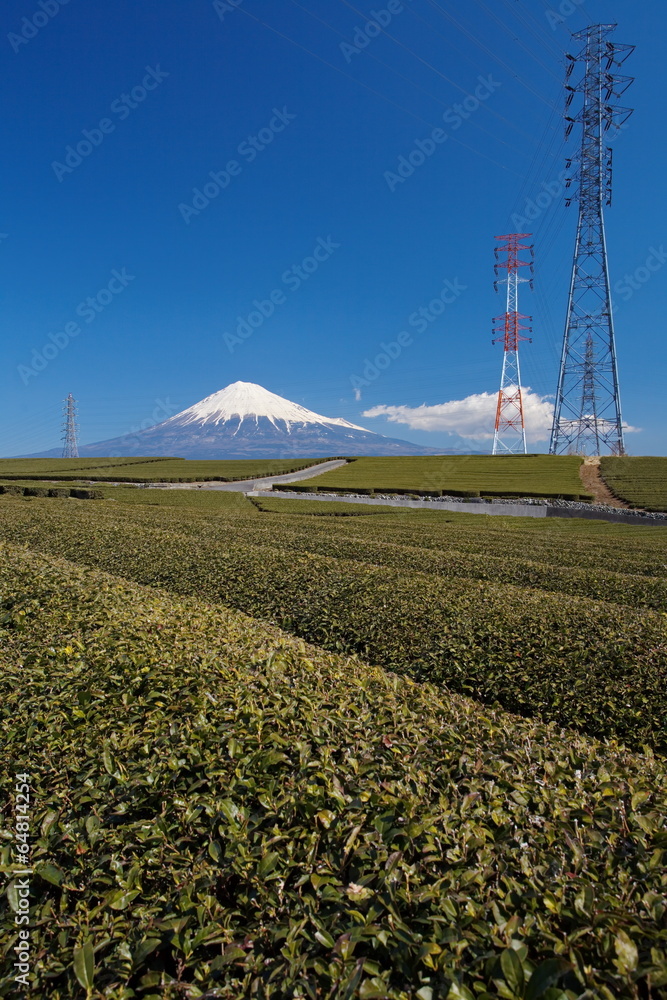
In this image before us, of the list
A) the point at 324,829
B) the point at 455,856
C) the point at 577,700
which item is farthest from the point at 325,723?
the point at 577,700

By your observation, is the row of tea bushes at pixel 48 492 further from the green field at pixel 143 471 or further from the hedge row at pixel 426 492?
the hedge row at pixel 426 492

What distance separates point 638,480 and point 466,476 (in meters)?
16.1

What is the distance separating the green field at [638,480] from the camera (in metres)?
35.8

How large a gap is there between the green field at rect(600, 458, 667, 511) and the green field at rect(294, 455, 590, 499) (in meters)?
3.02

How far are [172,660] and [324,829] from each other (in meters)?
2.09

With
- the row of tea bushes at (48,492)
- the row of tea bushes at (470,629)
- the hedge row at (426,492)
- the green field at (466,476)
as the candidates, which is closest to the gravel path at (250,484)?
the green field at (466,476)

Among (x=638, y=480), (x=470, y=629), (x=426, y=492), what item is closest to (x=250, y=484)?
(x=426, y=492)

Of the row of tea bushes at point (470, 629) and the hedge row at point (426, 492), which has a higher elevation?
the hedge row at point (426, 492)

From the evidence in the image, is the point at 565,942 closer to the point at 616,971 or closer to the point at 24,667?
the point at 616,971

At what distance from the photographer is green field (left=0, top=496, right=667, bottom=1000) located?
1.83m

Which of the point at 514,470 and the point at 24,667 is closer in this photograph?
the point at 24,667

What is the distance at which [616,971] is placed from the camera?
1732 mm

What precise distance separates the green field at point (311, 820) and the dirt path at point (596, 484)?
1489 inches

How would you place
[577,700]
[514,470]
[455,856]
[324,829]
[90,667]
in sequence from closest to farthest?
[455,856] < [324,829] < [90,667] < [577,700] < [514,470]
